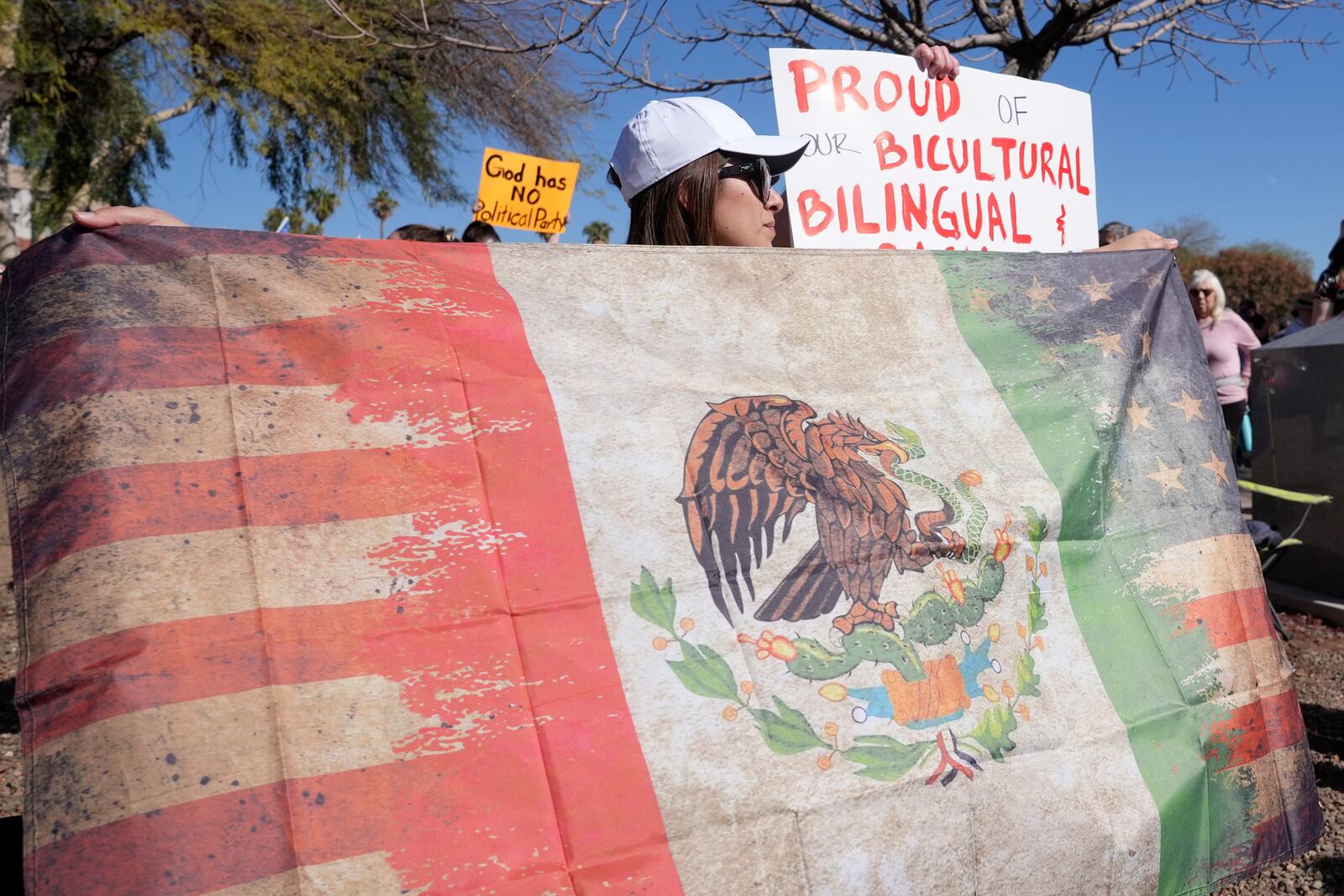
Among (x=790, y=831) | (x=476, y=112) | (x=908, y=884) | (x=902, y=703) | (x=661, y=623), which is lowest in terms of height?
(x=908, y=884)

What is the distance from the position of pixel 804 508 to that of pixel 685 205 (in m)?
0.77

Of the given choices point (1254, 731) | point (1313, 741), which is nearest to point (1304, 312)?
point (1313, 741)

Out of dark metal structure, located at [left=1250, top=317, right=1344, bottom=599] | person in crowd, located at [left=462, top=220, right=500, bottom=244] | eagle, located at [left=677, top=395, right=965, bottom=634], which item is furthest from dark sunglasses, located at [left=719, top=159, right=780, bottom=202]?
dark metal structure, located at [left=1250, top=317, right=1344, bottom=599]

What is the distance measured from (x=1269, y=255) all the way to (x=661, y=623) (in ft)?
151

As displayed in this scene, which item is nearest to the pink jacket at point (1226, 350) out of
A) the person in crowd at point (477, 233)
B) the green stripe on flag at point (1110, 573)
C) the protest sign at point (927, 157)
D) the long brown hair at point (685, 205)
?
the protest sign at point (927, 157)

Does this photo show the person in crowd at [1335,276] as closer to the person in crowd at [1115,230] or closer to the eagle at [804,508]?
the person in crowd at [1115,230]

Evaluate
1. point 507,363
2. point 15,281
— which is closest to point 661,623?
point 507,363

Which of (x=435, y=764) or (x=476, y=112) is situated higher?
(x=476, y=112)

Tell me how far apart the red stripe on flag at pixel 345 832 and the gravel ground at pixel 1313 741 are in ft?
1.05

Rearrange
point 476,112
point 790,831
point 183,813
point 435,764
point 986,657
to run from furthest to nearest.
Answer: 1. point 476,112
2. point 986,657
3. point 790,831
4. point 435,764
5. point 183,813

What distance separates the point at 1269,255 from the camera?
40.9 meters

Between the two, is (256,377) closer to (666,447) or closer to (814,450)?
(666,447)

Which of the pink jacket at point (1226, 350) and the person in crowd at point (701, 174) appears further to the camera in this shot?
the pink jacket at point (1226, 350)

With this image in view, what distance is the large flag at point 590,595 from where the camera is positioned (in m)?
1.43
